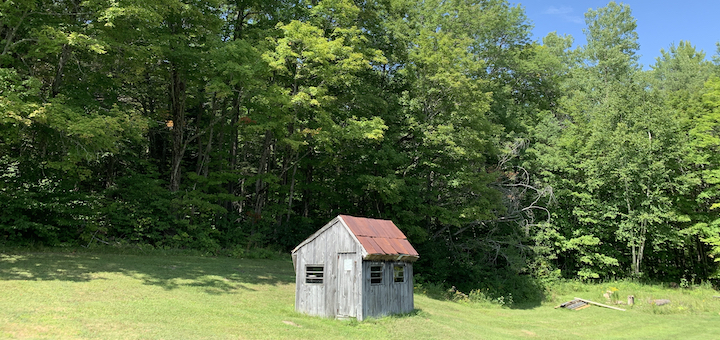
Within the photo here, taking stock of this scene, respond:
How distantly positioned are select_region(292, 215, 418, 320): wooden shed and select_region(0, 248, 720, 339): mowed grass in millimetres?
465

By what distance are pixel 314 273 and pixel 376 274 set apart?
5.67 feet

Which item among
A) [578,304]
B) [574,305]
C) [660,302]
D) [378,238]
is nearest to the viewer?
[378,238]

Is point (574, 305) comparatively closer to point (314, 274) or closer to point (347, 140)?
point (347, 140)

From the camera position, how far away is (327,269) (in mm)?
12703

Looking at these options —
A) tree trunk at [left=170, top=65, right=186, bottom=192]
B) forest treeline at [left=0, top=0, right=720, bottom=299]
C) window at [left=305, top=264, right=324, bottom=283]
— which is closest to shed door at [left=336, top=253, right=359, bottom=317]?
window at [left=305, top=264, right=324, bottom=283]

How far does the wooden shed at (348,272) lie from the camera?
40.1 feet

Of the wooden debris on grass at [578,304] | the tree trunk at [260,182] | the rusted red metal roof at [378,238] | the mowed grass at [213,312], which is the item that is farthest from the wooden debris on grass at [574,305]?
the tree trunk at [260,182]

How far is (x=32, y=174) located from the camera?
17016 mm

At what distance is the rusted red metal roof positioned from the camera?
12482 millimetres

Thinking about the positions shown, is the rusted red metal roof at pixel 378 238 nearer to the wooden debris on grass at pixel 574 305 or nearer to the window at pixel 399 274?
the window at pixel 399 274

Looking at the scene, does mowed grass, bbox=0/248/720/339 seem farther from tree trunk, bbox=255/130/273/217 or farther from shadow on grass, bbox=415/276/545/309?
tree trunk, bbox=255/130/273/217

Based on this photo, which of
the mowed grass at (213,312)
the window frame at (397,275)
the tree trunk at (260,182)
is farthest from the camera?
the tree trunk at (260,182)

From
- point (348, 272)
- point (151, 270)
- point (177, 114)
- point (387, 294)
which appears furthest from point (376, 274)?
point (177, 114)

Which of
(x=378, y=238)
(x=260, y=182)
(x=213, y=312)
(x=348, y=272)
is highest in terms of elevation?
(x=260, y=182)
